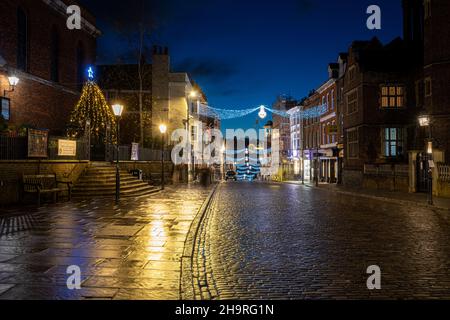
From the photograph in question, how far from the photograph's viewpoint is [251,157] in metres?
139

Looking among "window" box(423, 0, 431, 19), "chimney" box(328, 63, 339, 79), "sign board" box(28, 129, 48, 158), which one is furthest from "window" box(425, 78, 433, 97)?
"sign board" box(28, 129, 48, 158)

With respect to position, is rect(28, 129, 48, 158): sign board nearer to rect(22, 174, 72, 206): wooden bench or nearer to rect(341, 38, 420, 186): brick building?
rect(22, 174, 72, 206): wooden bench

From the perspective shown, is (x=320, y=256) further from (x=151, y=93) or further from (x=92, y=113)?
(x=151, y=93)

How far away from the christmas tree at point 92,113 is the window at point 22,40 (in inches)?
193

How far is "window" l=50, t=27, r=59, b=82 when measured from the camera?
31031mm

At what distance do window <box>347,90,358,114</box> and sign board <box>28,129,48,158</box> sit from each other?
80.8ft

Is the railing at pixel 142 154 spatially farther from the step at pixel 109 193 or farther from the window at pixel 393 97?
the window at pixel 393 97

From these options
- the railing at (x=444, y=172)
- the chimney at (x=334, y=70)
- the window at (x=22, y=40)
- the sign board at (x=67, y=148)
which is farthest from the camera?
the chimney at (x=334, y=70)

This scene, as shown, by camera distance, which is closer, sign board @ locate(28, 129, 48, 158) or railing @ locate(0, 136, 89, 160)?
railing @ locate(0, 136, 89, 160)

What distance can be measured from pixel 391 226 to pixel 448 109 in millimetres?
15662

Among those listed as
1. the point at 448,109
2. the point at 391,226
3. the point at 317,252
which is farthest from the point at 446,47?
the point at 317,252

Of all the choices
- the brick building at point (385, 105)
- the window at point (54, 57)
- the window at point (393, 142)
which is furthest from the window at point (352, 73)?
the window at point (54, 57)

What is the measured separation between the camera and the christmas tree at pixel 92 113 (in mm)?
31628

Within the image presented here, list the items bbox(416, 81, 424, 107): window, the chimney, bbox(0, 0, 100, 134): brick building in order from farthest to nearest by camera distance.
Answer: the chimney, bbox(416, 81, 424, 107): window, bbox(0, 0, 100, 134): brick building
